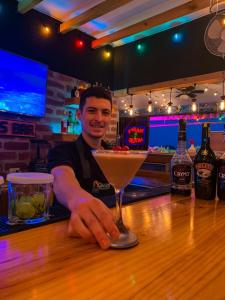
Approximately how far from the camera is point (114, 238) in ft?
1.70

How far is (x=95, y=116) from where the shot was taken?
5.30 feet

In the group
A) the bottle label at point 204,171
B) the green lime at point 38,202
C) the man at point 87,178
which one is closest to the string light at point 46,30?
the man at point 87,178

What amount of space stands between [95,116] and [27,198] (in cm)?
101

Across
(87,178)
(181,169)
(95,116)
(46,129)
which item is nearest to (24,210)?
(181,169)

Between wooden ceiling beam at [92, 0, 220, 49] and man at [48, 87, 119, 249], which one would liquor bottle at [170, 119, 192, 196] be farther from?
wooden ceiling beam at [92, 0, 220, 49]

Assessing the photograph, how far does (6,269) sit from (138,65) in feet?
12.6

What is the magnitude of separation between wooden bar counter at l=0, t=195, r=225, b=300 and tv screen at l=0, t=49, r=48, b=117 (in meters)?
2.36

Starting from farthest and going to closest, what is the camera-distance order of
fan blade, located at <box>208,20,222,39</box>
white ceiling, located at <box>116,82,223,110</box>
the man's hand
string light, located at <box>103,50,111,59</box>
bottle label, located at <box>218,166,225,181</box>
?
white ceiling, located at <box>116,82,223,110</box>, string light, located at <box>103,50,111,59</box>, fan blade, located at <box>208,20,222,39</box>, bottle label, located at <box>218,166,225,181</box>, the man's hand

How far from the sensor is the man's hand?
50 cm

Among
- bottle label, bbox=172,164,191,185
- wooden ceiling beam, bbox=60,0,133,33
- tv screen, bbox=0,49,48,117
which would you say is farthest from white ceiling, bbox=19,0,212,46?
bottle label, bbox=172,164,191,185

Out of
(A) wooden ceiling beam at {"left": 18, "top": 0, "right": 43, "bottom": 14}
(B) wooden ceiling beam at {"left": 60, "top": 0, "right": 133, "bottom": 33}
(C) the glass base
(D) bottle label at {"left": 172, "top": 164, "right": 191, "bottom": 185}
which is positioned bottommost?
(C) the glass base

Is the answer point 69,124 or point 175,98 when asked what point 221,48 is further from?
point 175,98

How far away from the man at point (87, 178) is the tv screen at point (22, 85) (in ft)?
4.30

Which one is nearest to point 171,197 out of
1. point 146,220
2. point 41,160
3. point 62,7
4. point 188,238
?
point 146,220
